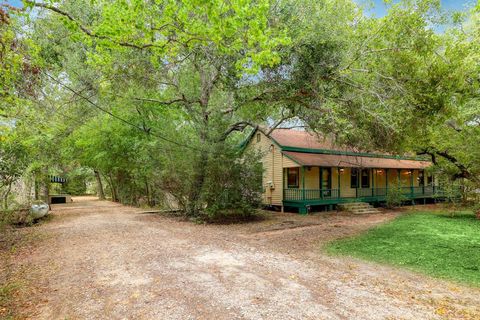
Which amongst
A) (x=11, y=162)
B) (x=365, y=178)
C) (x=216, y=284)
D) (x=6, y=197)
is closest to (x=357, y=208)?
(x=365, y=178)

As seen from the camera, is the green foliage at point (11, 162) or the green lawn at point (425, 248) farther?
the green foliage at point (11, 162)

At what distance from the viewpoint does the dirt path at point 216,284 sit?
432 centimetres

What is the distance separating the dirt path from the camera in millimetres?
4324

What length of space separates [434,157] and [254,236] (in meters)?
12.9

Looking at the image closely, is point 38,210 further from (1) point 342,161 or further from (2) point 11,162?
(1) point 342,161

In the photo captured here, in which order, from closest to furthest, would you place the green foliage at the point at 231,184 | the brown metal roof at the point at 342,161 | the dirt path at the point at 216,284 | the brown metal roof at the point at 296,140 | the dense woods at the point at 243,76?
the dirt path at the point at 216,284
the dense woods at the point at 243,76
the green foliage at the point at 231,184
the brown metal roof at the point at 342,161
the brown metal roof at the point at 296,140

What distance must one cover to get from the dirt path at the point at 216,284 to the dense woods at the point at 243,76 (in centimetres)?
330

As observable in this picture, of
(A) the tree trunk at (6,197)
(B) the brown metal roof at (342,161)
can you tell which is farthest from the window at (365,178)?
(A) the tree trunk at (6,197)

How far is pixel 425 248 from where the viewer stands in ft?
27.9

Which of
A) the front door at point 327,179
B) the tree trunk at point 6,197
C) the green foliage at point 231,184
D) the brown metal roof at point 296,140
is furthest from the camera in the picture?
the front door at point 327,179

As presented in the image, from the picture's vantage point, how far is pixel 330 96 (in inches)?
408

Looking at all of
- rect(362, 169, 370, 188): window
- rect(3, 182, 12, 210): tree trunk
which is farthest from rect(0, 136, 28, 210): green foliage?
rect(362, 169, 370, 188): window

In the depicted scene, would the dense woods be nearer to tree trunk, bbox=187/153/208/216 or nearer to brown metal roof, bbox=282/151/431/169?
tree trunk, bbox=187/153/208/216

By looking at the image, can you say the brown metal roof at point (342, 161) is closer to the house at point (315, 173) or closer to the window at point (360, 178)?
the house at point (315, 173)
